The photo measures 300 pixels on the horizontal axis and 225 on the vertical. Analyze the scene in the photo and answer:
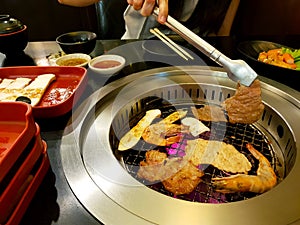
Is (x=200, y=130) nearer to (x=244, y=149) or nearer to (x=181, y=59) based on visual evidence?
(x=244, y=149)

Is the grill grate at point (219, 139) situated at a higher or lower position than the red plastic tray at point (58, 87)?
lower

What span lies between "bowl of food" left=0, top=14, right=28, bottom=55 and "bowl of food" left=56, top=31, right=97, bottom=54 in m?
0.28

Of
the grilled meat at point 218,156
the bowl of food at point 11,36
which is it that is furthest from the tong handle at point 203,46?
the bowl of food at point 11,36

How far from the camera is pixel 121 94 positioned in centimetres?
165

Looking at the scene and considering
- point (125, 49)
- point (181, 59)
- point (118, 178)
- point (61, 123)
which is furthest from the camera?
point (125, 49)

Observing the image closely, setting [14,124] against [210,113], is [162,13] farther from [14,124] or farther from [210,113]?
[14,124]

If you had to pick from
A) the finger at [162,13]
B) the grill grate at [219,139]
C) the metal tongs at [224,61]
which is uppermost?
the finger at [162,13]

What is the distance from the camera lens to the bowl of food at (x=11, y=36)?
204 centimetres

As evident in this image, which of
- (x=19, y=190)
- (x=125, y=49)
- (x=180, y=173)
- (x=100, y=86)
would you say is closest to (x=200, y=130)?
(x=180, y=173)

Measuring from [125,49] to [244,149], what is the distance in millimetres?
1307

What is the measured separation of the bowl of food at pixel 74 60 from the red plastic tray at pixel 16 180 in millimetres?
1032

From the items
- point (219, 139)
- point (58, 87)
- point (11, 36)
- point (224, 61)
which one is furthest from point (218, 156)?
point (11, 36)

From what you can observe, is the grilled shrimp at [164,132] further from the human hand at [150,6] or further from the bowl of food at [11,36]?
the bowl of food at [11,36]

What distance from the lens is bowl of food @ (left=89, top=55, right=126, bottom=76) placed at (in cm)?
181
